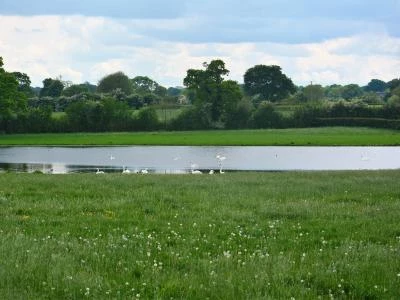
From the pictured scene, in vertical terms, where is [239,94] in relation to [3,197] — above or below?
above

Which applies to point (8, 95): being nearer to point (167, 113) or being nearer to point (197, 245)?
point (167, 113)

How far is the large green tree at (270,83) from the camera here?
192875mm

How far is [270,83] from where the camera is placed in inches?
7707

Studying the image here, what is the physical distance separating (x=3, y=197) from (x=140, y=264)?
10767 millimetres

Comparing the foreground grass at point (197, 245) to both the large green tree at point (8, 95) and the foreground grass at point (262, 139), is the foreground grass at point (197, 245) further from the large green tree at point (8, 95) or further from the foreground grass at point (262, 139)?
the large green tree at point (8, 95)

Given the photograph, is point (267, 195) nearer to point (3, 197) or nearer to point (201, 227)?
point (201, 227)

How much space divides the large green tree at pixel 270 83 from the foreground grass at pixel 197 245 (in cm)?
17437

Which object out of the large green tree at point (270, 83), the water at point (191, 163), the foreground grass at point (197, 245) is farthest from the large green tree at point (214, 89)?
the foreground grass at point (197, 245)

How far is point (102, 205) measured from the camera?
60.1 feet

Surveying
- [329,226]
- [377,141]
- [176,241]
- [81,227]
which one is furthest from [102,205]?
[377,141]

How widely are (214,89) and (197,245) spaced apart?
128 m

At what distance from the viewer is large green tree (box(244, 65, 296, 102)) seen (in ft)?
633

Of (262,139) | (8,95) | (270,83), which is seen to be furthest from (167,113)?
(262,139)

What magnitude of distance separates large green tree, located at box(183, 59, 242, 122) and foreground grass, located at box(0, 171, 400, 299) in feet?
390
